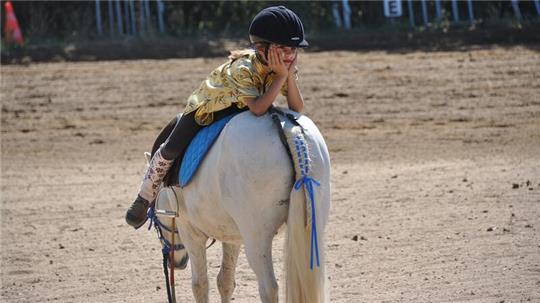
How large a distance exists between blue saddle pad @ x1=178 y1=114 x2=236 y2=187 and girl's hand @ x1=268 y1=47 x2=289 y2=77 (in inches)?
17.4

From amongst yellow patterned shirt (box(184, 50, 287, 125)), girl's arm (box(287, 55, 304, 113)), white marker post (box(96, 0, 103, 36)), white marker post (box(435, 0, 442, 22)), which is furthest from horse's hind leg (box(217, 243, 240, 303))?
white marker post (box(96, 0, 103, 36))

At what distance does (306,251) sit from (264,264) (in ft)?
0.93

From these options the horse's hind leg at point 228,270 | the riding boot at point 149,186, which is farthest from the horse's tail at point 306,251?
the horse's hind leg at point 228,270

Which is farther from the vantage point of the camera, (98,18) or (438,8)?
(98,18)

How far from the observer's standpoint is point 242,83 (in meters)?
6.02

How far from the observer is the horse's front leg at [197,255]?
6.81 meters

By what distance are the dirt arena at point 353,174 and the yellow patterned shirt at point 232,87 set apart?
205 centimetres

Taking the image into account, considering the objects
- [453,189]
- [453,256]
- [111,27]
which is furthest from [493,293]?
[111,27]

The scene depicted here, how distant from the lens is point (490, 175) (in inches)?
455

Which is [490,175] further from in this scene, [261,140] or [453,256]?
[261,140]

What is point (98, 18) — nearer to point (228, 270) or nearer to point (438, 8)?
point (438, 8)

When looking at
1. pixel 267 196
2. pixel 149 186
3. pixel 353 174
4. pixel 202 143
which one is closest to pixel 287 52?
pixel 202 143

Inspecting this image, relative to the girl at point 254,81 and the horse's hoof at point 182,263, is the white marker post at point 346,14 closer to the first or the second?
the horse's hoof at point 182,263

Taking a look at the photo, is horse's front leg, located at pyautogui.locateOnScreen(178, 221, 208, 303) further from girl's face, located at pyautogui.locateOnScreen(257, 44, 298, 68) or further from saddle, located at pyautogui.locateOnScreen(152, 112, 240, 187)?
girl's face, located at pyautogui.locateOnScreen(257, 44, 298, 68)
